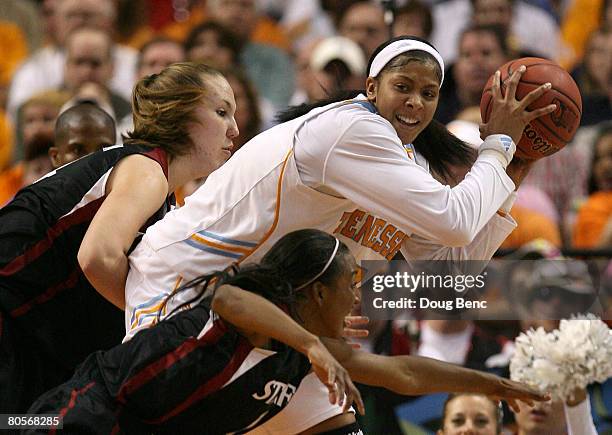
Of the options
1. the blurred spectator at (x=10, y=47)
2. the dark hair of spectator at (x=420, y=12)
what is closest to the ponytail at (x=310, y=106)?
the dark hair of spectator at (x=420, y=12)

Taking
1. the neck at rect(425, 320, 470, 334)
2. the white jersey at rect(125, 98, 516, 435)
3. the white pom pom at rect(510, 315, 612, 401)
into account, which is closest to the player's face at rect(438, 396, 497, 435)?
the white pom pom at rect(510, 315, 612, 401)

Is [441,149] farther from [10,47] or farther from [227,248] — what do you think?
[10,47]

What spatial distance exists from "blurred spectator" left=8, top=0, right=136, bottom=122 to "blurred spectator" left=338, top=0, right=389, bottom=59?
5.14ft

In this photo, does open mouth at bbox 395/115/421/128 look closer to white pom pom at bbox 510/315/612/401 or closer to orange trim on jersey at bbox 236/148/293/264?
orange trim on jersey at bbox 236/148/293/264

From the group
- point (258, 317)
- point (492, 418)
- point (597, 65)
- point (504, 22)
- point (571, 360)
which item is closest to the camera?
point (258, 317)

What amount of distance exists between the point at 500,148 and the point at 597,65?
14.4ft

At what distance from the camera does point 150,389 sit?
317 centimetres

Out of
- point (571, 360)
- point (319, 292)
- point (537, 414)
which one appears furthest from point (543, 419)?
point (319, 292)

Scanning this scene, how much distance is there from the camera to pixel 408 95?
142 inches

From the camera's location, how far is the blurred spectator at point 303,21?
8508mm

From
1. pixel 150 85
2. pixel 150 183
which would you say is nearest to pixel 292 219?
pixel 150 183

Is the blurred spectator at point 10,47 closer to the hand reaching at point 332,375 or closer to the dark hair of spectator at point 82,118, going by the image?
the dark hair of spectator at point 82,118

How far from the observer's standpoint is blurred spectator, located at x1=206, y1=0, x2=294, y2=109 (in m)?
8.23

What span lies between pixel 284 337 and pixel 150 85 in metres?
1.28
